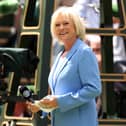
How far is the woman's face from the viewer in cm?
478

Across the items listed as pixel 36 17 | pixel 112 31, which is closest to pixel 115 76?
pixel 112 31

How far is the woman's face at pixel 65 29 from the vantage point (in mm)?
4777

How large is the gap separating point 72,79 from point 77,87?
6 centimetres

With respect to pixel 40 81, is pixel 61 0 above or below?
above

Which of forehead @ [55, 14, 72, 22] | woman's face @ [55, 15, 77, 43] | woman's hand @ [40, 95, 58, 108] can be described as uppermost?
forehead @ [55, 14, 72, 22]

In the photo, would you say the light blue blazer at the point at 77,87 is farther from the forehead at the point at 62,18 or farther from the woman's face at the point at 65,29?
the forehead at the point at 62,18

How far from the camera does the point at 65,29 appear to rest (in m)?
4.79

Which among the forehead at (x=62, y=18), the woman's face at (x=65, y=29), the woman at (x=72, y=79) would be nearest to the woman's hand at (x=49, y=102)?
the woman at (x=72, y=79)

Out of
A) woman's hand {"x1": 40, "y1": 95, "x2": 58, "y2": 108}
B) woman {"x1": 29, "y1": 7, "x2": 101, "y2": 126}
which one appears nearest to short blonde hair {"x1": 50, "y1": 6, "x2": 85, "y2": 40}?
woman {"x1": 29, "y1": 7, "x2": 101, "y2": 126}

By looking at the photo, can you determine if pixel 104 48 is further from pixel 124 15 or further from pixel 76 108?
pixel 76 108

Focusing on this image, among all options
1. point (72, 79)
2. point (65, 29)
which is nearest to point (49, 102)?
point (72, 79)

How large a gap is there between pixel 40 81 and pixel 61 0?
96cm

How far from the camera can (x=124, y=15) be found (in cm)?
618

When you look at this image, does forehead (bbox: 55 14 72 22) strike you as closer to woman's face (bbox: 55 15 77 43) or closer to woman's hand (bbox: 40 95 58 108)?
woman's face (bbox: 55 15 77 43)
